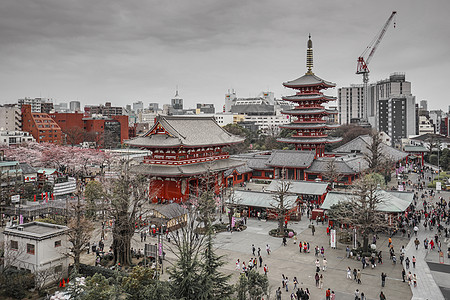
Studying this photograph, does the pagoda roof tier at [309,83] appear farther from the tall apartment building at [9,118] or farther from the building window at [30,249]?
the tall apartment building at [9,118]

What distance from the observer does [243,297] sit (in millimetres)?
21812

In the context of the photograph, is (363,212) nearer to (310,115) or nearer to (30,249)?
(30,249)

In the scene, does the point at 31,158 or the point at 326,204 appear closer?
the point at 326,204

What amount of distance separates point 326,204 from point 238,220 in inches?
423

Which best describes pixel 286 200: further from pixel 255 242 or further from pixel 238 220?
pixel 255 242

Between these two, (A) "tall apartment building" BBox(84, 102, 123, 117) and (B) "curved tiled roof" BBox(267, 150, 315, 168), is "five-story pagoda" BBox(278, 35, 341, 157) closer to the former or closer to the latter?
(B) "curved tiled roof" BBox(267, 150, 315, 168)

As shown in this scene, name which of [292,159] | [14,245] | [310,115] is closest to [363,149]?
[310,115]

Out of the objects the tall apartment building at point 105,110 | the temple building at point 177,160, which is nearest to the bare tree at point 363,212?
the temple building at point 177,160

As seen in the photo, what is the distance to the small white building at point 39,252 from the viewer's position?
2719 centimetres

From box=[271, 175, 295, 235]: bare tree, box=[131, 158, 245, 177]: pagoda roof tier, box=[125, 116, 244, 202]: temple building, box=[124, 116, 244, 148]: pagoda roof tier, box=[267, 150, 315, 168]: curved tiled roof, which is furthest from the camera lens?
box=[267, 150, 315, 168]: curved tiled roof

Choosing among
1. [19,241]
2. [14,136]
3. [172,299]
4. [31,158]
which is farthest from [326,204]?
[14,136]

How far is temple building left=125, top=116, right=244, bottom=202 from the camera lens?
51.0 meters

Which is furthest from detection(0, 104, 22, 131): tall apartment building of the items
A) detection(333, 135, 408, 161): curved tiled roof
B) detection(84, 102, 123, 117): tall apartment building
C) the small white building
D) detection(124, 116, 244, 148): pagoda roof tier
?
detection(333, 135, 408, 161): curved tiled roof

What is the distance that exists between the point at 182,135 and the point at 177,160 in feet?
13.1
